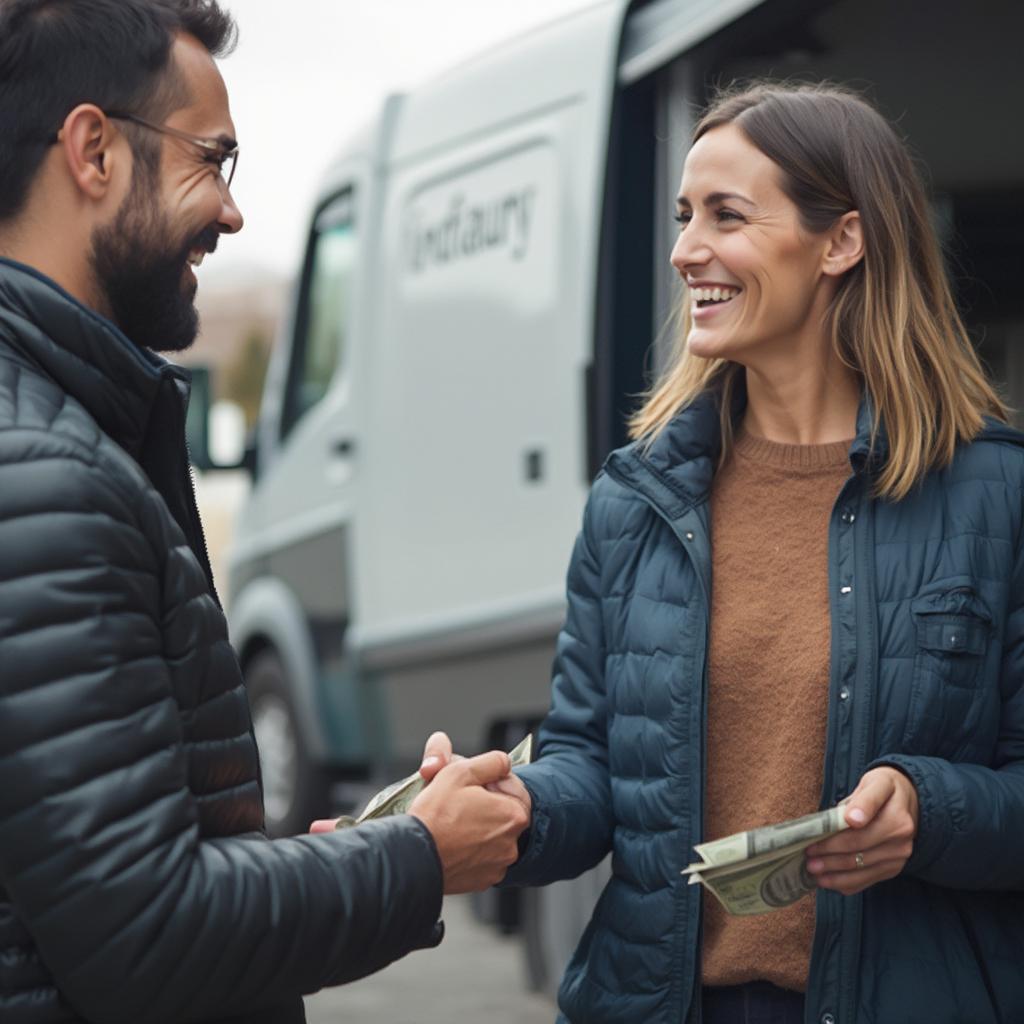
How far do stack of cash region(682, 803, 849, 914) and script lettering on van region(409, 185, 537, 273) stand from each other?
10.7 ft

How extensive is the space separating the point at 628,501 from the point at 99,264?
942 mm

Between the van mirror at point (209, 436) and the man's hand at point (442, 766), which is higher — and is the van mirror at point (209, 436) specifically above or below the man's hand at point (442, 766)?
above

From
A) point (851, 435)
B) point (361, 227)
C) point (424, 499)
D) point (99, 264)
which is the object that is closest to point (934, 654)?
point (851, 435)

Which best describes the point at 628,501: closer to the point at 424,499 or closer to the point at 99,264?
the point at 99,264

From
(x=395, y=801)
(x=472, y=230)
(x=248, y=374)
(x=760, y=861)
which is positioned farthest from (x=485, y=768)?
(x=248, y=374)

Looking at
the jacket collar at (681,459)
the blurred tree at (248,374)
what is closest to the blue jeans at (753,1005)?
the jacket collar at (681,459)

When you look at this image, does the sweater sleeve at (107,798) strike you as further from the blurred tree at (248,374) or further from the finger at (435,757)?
the blurred tree at (248,374)

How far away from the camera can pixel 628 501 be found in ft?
8.95

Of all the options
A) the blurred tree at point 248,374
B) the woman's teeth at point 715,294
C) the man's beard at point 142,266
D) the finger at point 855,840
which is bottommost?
the finger at point 855,840

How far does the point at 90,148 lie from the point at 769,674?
3.63 ft

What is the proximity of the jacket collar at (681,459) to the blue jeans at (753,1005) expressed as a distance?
2.06 feet

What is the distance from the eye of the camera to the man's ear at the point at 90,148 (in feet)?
6.52

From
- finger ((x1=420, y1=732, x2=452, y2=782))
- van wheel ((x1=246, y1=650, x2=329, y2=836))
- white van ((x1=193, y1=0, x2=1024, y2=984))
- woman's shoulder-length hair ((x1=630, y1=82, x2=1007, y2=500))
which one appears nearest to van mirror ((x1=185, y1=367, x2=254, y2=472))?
white van ((x1=193, y1=0, x2=1024, y2=984))

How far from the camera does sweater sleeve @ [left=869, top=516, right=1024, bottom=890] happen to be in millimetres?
2340
